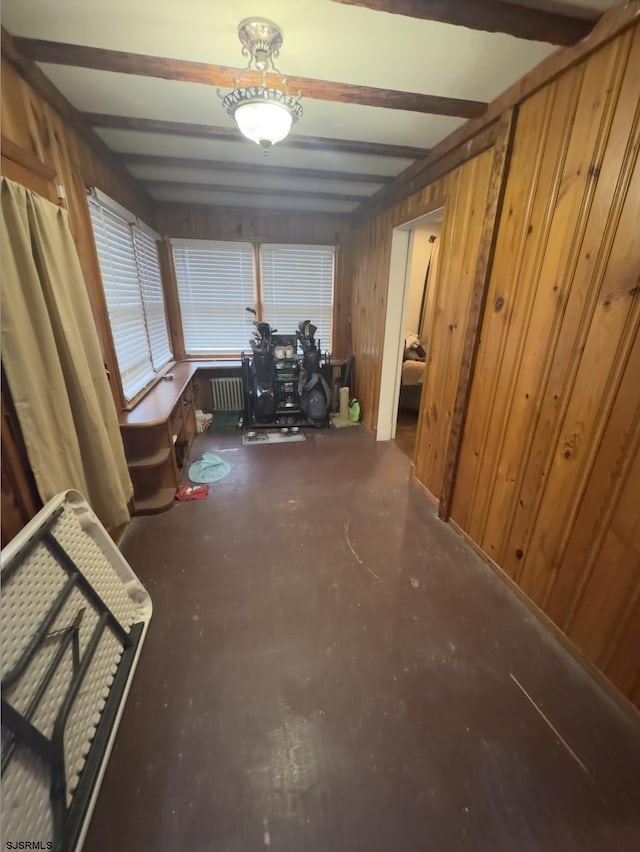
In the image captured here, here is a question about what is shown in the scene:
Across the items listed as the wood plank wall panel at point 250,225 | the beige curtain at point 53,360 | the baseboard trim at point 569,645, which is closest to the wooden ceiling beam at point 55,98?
the beige curtain at point 53,360

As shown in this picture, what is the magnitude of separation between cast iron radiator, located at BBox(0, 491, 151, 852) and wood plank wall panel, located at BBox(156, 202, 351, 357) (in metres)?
3.60

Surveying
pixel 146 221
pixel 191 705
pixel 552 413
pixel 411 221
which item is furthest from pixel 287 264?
pixel 191 705

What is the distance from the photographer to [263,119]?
137 centimetres

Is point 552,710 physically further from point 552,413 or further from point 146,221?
point 146,221

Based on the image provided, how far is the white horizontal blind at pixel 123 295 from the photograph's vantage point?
7.64 ft

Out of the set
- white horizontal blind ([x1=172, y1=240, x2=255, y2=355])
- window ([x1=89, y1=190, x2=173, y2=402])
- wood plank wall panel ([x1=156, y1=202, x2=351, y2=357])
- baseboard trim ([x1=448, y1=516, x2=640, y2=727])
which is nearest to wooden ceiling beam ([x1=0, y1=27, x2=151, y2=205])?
window ([x1=89, y1=190, x2=173, y2=402])

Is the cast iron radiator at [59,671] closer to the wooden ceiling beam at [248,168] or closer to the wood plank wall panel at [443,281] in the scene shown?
the wood plank wall panel at [443,281]

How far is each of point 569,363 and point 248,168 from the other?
8.75ft

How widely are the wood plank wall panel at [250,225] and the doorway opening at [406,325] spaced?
1097 millimetres

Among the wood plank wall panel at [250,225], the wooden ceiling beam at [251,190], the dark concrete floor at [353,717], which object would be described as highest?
the wooden ceiling beam at [251,190]

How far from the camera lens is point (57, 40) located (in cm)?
137

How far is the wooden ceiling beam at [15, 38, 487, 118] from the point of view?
4.50 ft

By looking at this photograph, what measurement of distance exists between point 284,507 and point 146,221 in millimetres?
3200

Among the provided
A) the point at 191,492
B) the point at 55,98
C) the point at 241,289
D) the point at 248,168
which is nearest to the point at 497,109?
the point at 248,168
